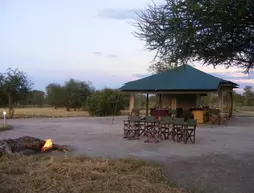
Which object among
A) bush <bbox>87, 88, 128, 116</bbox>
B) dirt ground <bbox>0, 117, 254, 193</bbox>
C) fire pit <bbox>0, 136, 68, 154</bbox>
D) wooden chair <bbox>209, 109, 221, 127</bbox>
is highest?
bush <bbox>87, 88, 128, 116</bbox>

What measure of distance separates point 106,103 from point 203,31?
26.2m

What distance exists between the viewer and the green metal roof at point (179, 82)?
22.4 metres

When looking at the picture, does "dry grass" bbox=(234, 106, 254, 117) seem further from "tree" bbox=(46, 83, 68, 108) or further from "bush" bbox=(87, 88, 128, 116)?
"tree" bbox=(46, 83, 68, 108)

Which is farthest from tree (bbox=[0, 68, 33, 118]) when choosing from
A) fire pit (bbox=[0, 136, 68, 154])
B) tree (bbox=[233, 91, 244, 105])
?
tree (bbox=[233, 91, 244, 105])

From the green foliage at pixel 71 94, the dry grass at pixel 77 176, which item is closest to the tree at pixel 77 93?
the green foliage at pixel 71 94

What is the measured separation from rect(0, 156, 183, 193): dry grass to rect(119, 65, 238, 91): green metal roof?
50.3ft

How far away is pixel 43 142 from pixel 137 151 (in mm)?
3079

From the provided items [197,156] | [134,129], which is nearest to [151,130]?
[134,129]

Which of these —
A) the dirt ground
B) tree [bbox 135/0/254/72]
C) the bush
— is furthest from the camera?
the bush

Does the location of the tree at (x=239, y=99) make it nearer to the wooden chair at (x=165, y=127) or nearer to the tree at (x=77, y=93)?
the tree at (x=77, y=93)

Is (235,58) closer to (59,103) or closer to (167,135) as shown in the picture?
(167,135)

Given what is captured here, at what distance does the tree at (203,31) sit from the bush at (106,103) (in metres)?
24.9

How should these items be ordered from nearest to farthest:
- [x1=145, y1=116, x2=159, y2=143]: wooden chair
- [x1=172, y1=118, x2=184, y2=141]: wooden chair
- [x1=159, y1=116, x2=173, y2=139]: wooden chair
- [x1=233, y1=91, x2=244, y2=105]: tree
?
[x1=172, y1=118, x2=184, y2=141]: wooden chair
[x1=145, y1=116, x2=159, y2=143]: wooden chair
[x1=159, y1=116, x2=173, y2=139]: wooden chair
[x1=233, y1=91, x2=244, y2=105]: tree

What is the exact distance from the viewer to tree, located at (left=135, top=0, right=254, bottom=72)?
5.50 metres
